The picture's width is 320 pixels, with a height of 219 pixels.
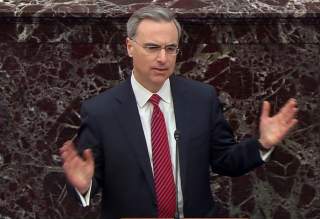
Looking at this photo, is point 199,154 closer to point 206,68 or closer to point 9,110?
point 206,68

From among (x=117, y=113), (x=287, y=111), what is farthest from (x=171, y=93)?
(x=287, y=111)

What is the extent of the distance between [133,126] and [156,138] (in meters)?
0.11

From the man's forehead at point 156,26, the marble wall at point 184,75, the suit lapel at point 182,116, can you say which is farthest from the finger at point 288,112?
the marble wall at point 184,75

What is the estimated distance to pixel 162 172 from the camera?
268 cm

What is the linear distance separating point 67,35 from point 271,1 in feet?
3.85

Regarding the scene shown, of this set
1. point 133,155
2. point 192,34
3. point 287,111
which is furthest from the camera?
point 192,34

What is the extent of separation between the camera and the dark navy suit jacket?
2705 mm

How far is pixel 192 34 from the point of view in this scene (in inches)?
146

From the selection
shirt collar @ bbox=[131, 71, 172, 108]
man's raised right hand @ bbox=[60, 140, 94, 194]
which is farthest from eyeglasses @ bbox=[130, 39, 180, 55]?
man's raised right hand @ bbox=[60, 140, 94, 194]

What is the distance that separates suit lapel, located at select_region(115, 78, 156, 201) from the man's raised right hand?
1.11 ft

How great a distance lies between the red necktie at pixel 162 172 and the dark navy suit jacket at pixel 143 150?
3cm

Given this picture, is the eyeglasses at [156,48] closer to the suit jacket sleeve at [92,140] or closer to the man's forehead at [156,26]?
the man's forehead at [156,26]

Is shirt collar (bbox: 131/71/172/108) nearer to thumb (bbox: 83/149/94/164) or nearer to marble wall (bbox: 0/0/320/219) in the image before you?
thumb (bbox: 83/149/94/164)

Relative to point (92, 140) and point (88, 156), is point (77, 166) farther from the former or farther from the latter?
point (92, 140)
